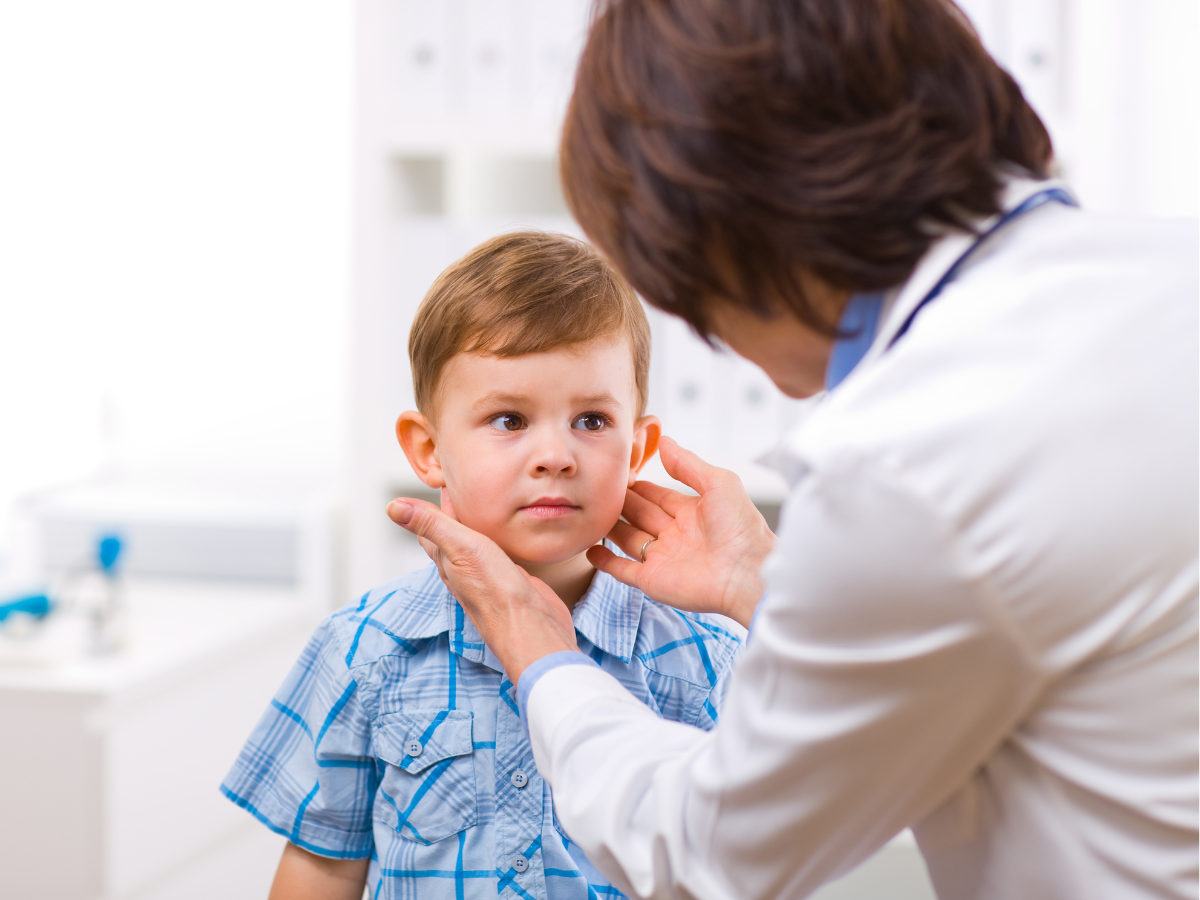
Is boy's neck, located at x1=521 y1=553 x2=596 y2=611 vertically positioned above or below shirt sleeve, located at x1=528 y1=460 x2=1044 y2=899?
below

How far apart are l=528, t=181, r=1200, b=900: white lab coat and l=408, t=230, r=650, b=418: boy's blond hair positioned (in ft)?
1.07

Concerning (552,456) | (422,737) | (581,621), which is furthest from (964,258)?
(422,737)

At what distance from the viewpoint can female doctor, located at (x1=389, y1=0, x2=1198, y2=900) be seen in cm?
54

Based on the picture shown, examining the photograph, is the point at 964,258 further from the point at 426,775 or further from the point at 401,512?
the point at 426,775

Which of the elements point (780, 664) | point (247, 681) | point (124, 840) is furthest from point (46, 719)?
point (780, 664)

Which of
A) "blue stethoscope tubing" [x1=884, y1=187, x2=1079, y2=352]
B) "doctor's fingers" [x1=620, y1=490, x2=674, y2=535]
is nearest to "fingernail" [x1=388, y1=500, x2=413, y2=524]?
"doctor's fingers" [x1=620, y1=490, x2=674, y2=535]

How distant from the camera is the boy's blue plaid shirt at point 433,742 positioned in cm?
90

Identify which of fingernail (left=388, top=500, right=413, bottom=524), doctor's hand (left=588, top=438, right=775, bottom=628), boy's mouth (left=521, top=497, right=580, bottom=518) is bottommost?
doctor's hand (left=588, top=438, right=775, bottom=628)

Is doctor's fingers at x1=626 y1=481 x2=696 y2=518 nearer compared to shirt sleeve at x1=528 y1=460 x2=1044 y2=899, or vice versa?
shirt sleeve at x1=528 y1=460 x2=1044 y2=899

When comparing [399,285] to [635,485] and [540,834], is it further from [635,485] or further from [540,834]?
[540,834]

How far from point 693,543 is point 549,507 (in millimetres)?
151

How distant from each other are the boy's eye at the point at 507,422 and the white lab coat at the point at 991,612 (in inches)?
14.0

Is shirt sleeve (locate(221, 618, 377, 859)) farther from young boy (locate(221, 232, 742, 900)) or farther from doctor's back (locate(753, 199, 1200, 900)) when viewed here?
doctor's back (locate(753, 199, 1200, 900))

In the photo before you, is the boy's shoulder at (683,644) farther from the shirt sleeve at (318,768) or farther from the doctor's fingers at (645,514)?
the shirt sleeve at (318,768)
